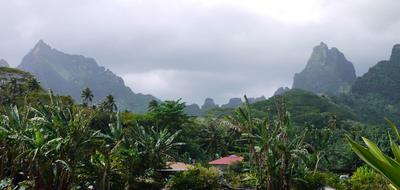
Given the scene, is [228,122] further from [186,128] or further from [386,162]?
[186,128]

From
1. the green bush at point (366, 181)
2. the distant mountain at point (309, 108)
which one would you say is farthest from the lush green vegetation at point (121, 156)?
the distant mountain at point (309, 108)

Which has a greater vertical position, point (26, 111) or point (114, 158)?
point (26, 111)

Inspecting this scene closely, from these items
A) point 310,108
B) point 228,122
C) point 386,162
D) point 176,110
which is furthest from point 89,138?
point 310,108

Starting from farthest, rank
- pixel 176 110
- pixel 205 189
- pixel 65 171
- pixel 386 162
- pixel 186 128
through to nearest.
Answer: pixel 186 128 → pixel 176 110 → pixel 205 189 → pixel 65 171 → pixel 386 162

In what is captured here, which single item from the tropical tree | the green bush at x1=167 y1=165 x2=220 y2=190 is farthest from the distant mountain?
the green bush at x1=167 y1=165 x2=220 y2=190

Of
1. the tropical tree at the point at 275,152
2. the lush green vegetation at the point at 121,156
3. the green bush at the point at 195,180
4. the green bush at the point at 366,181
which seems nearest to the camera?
the green bush at the point at 366,181

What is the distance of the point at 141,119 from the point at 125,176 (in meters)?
39.5

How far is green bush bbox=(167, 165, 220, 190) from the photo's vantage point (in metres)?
31.7

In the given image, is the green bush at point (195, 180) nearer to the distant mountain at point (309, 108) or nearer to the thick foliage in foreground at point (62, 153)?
the thick foliage in foreground at point (62, 153)

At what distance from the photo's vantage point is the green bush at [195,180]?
31672 millimetres

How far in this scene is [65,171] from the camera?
2856cm

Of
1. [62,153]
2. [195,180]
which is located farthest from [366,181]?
[62,153]

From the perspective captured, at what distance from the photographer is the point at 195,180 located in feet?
104

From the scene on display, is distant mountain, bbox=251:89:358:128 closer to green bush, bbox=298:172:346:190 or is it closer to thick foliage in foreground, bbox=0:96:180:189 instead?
green bush, bbox=298:172:346:190
